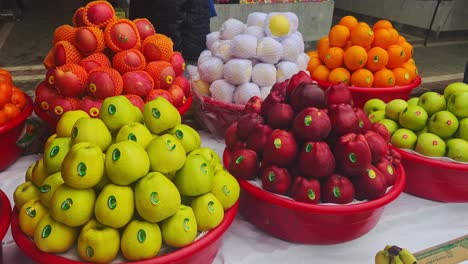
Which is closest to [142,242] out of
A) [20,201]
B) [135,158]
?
[135,158]

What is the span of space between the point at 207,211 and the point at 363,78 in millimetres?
1307

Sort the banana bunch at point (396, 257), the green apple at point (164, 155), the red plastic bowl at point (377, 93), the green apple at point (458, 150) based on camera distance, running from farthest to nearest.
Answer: the red plastic bowl at point (377, 93) < the green apple at point (458, 150) < the green apple at point (164, 155) < the banana bunch at point (396, 257)

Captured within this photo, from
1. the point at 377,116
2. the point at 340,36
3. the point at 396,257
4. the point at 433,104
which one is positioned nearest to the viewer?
the point at 396,257

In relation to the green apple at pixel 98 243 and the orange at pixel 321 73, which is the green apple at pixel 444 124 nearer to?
the orange at pixel 321 73

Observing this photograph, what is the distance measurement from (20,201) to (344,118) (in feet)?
2.75

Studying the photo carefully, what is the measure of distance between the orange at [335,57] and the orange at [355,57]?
40 millimetres

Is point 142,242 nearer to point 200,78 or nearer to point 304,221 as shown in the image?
point 304,221

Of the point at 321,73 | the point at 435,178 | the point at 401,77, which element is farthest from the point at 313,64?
the point at 435,178

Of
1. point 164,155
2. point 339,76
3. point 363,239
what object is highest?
point 164,155

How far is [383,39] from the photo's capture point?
204cm

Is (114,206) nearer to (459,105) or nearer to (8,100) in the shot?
(8,100)

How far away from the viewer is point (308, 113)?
1.07 m

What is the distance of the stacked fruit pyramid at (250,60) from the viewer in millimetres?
1714

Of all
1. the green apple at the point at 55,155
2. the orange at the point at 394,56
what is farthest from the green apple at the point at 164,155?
the orange at the point at 394,56
